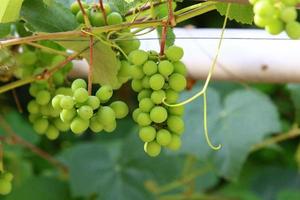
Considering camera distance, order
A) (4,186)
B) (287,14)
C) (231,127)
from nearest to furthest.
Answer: (287,14) → (4,186) → (231,127)

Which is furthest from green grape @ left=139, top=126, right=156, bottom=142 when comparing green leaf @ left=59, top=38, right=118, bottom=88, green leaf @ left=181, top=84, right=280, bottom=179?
green leaf @ left=181, top=84, right=280, bottom=179

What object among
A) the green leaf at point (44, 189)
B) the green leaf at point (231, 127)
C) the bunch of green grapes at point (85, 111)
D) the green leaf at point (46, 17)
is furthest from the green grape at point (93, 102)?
the green leaf at point (44, 189)

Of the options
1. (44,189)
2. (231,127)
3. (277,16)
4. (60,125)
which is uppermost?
(277,16)

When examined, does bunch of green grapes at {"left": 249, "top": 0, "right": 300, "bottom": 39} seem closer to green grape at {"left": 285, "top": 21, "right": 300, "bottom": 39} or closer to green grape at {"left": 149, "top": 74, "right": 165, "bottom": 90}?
green grape at {"left": 285, "top": 21, "right": 300, "bottom": 39}

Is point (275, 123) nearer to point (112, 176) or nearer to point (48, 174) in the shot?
point (112, 176)

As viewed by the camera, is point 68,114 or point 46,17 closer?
point 68,114

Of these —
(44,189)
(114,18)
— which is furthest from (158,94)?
(44,189)

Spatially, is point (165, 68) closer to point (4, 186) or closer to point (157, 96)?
point (157, 96)

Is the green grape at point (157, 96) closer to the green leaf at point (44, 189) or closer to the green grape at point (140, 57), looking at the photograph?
the green grape at point (140, 57)
